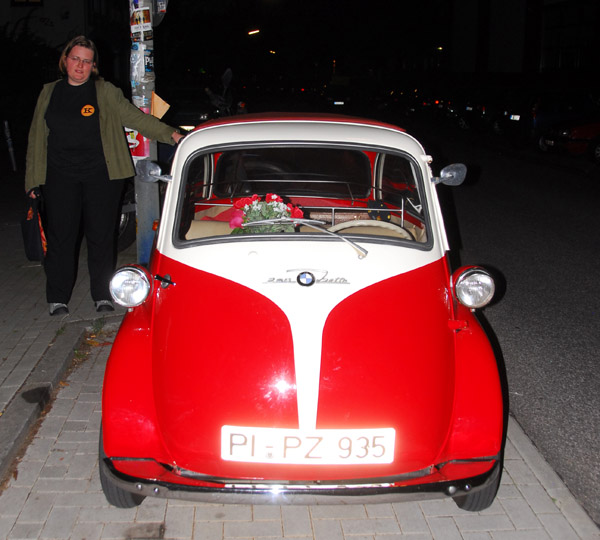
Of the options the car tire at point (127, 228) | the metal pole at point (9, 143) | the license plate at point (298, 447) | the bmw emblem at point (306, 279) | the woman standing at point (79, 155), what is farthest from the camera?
the metal pole at point (9, 143)

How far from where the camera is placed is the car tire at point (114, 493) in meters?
2.93

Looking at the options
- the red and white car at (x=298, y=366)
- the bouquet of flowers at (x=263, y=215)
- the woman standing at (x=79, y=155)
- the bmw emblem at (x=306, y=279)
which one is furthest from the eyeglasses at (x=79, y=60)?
the bmw emblem at (x=306, y=279)

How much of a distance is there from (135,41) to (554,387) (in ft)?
15.0

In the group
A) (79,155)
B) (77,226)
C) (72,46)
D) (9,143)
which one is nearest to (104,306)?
(77,226)

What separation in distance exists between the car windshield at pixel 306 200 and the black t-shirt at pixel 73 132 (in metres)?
1.05

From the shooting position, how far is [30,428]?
3.93m

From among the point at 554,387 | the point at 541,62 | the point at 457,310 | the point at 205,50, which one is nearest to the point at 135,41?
the point at 457,310

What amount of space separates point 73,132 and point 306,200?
189 cm

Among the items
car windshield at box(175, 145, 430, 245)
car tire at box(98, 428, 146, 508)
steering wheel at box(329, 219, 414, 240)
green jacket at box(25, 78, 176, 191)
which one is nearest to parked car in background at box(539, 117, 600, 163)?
car windshield at box(175, 145, 430, 245)

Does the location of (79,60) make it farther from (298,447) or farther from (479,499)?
(479,499)

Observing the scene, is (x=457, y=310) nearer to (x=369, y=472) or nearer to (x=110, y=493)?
(x=369, y=472)

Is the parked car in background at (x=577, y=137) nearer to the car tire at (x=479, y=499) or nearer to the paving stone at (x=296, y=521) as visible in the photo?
the car tire at (x=479, y=499)

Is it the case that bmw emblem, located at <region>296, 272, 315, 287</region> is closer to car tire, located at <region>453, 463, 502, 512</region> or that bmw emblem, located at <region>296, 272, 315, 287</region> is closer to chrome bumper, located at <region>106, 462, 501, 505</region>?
chrome bumper, located at <region>106, 462, 501, 505</region>

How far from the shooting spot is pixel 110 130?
5.18 m
